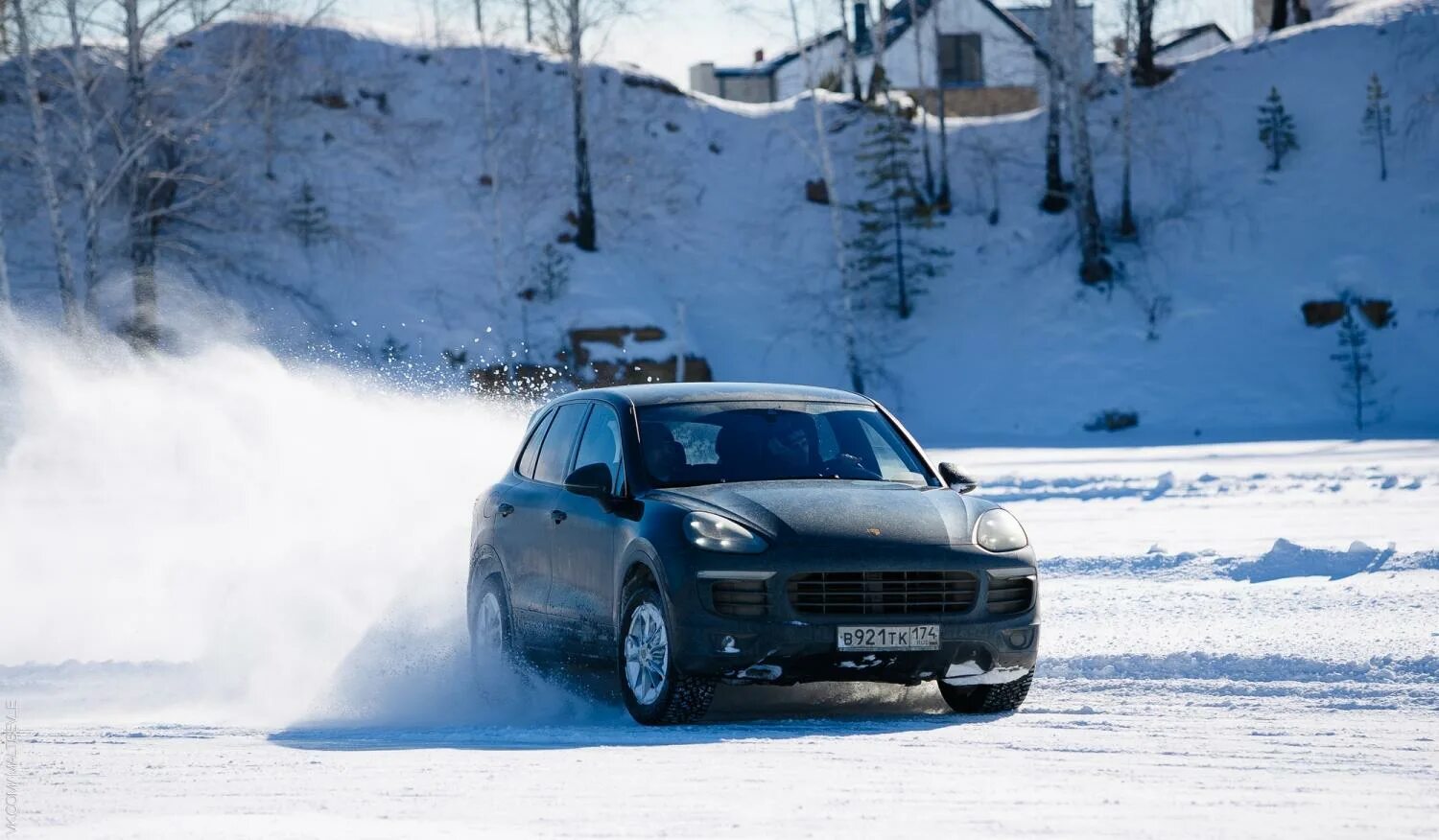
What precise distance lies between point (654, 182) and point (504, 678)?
114 feet

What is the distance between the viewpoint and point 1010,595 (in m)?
7.83

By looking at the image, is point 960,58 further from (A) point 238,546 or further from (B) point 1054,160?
(A) point 238,546

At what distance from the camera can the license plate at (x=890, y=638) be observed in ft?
24.5

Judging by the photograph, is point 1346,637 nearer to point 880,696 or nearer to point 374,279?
point 880,696

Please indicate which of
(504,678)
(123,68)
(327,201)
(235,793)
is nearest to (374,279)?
(327,201)

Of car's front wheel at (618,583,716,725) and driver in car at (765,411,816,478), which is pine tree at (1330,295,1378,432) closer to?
driver in car at (765,411,816,478)

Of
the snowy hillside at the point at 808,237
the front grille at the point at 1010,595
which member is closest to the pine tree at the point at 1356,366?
the snowy hillside at the point at 808,237

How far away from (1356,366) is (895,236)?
38.3ft

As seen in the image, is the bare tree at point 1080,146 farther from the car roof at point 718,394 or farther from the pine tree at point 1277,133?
the car roof at point 718,394

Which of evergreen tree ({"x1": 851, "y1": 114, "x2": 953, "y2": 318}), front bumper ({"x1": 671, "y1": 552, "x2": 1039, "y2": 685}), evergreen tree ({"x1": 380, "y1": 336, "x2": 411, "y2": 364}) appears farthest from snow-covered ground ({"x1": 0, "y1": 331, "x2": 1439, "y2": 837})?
evergreen tree ({"x1": 851, "y1": 114, "x2": 953, "y2": 318})

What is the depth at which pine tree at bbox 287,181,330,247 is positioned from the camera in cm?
3919

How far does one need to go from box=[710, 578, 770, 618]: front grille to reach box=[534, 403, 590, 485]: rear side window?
193 cm

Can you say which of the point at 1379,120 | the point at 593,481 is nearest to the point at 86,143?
the point at 593,481

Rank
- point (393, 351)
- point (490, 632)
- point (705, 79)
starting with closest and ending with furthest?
1. point (490, 632)
2. point (393, 351)
3. point (705, 79)
